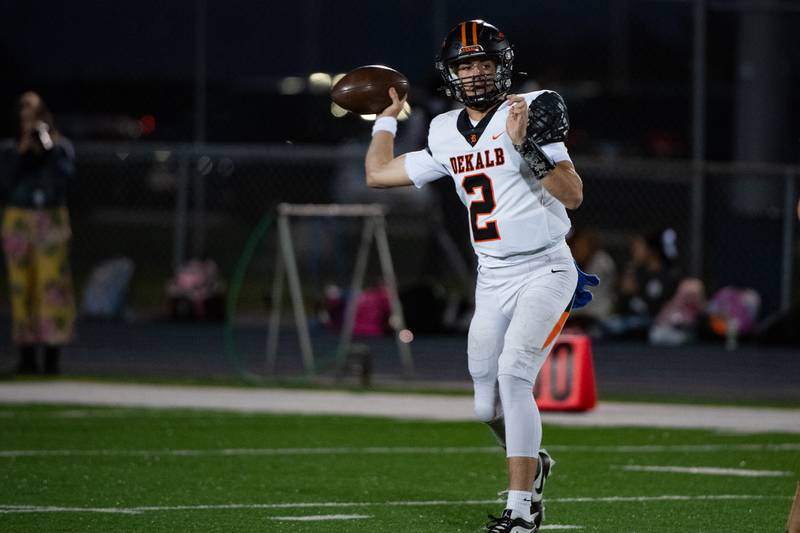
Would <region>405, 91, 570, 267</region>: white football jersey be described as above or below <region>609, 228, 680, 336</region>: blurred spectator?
above

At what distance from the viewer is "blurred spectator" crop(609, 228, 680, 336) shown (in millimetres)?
16156

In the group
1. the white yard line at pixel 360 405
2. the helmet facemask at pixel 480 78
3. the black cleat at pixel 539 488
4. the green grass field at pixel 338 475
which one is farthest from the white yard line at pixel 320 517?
the white yard line at pixel 360 405

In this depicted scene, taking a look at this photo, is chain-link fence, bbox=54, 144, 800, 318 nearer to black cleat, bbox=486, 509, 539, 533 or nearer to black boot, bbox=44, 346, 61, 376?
black boot, bbox=44, 346, 61, 376

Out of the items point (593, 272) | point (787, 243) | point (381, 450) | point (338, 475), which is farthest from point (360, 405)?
point (787, 243)

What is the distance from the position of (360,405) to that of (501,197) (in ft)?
16.9

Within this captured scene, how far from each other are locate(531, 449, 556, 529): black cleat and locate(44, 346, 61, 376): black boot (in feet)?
23.4

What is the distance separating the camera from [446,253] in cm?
1738

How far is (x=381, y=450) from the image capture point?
948cm

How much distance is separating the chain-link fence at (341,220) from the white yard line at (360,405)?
174 centimetres

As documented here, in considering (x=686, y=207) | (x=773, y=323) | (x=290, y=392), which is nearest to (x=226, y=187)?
(x=686, y=207)

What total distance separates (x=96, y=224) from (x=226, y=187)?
2784 millimetres

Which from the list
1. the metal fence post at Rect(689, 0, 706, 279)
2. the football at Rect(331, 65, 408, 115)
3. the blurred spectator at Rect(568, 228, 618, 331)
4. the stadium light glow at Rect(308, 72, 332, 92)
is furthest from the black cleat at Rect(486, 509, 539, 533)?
the stadium light glow at Rect(308, 72, 332, 92)

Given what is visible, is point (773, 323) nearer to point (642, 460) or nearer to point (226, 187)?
point (642, 460)

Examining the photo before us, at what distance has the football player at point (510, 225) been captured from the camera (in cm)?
661
